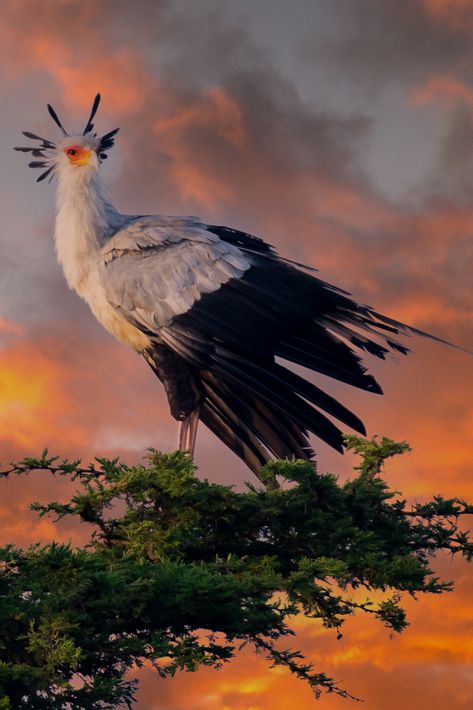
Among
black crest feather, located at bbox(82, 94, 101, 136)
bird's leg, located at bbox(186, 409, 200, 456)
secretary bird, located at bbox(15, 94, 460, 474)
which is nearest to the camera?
secretary bird, located at bbox(15, 94, 460, 474)

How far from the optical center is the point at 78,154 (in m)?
10.8

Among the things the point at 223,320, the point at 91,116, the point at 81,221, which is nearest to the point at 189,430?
the point at 223,320

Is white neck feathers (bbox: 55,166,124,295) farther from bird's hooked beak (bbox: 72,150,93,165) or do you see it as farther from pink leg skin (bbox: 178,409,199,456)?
pink leg skin (bbox: 178,409,199,456)

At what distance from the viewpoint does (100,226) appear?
10.2 meters

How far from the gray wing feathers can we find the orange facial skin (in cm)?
144

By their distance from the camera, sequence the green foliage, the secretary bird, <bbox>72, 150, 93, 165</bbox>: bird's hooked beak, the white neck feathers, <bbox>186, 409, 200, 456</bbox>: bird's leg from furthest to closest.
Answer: <bbox>72, 150, 93, 165</bbox>: bird's hooked beak < the white neck feathers < <bbox>186, 409, 200, 456</bbox>: bird's leg < the secretary bird < the green foliage

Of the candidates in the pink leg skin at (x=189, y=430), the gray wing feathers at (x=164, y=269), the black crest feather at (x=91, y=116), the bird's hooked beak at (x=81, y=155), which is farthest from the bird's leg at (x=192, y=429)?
the black crest feather at (x=91, y=116)

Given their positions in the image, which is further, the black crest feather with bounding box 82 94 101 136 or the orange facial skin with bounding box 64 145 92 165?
the black crest feather with bounding box 82 94 101 136

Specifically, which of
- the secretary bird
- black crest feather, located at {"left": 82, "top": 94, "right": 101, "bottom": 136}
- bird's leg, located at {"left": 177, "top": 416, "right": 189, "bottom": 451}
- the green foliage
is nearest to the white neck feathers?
the secretary bird

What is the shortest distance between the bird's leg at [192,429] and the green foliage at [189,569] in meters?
2.65

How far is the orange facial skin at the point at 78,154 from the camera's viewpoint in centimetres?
1077

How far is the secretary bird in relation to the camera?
891 centimetres

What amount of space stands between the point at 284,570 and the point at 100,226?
16.2ft

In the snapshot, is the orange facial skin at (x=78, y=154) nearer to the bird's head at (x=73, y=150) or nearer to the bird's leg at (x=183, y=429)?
the bird's head at (x=73, y=150)
